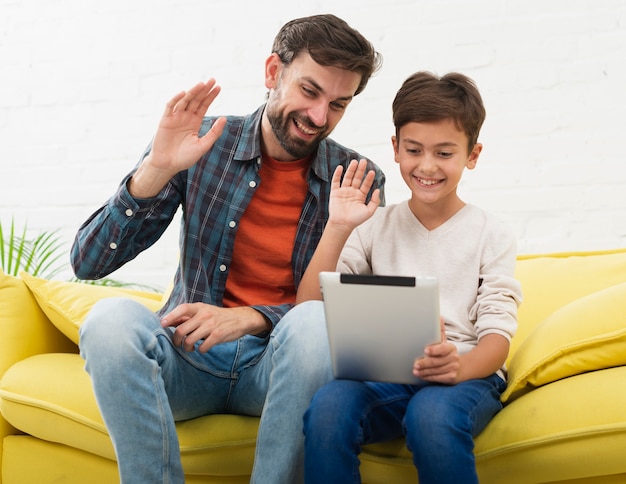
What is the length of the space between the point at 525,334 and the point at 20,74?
2242mm

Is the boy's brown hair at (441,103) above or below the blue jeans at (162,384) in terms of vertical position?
above

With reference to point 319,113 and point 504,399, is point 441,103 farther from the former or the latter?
point 504,399

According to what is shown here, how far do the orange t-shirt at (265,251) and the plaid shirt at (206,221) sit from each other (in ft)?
0.08

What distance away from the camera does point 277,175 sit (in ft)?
5.87

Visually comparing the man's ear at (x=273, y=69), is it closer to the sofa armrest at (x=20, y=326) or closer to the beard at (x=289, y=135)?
the beard at (x=289, y=135)

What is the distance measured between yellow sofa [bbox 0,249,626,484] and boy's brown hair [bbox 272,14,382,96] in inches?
25.9

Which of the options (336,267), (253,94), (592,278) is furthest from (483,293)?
(253,94)

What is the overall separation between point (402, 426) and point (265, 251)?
54 cm

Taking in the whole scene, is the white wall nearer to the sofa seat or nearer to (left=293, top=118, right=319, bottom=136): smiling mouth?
(left=293, top=118, right=319, bottom=136): smiling mouth

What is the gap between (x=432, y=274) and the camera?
1.56m

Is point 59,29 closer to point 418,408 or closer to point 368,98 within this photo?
point 368,98

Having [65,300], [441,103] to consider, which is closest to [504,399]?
[441,103]

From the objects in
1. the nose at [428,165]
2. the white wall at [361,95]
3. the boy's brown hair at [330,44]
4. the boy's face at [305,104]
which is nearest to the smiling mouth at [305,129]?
the boy's face at [305,104]

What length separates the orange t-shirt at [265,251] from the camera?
5.64 ft
